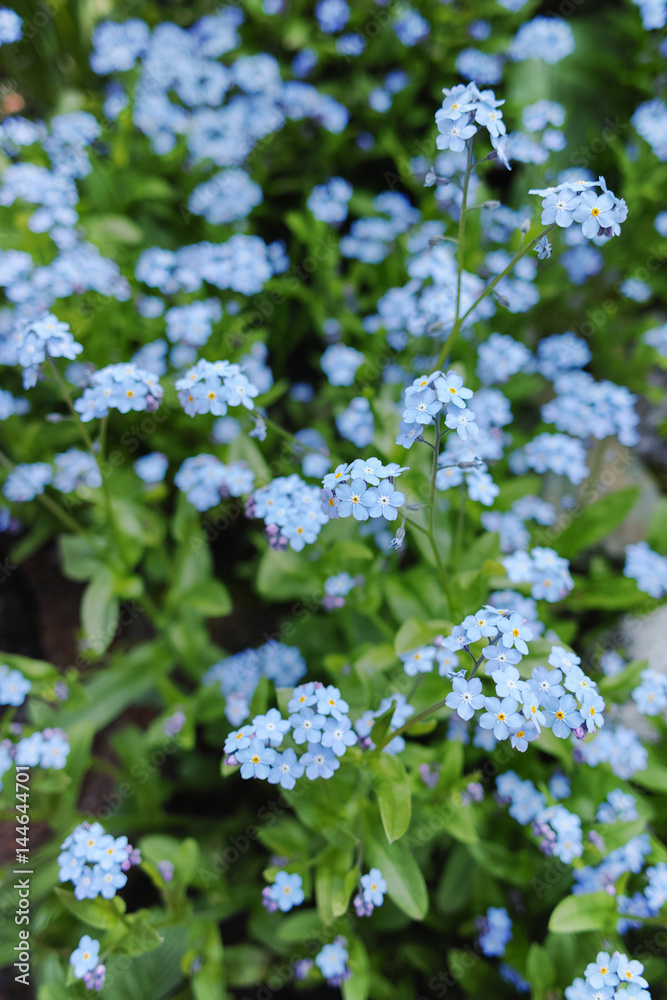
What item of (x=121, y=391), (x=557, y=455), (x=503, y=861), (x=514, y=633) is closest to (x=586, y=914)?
(x=503, y=861)

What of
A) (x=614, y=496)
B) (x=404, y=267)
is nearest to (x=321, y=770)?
(x=614, y=496)

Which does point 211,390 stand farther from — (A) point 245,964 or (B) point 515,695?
(A) point 245,964

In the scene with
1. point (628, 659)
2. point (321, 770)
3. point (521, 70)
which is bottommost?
point (628, 659)

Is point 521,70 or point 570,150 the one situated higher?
point 521,70

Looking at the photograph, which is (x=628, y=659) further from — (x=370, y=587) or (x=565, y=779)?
(x=370, y=587)

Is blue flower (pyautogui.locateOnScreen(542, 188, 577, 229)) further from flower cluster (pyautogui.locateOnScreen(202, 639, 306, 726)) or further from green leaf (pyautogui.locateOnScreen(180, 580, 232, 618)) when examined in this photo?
flower cluster (pyautogui.locateOnScreen(202, 639, 306, 726))

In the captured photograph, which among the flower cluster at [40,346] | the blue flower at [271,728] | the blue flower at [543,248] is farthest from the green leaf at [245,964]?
the blue flower at [543,248]

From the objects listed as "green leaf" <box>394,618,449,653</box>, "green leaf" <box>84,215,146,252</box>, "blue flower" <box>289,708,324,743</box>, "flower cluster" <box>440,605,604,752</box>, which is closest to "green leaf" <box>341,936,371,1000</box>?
"blue flower" <box>289,708,324,743</box>

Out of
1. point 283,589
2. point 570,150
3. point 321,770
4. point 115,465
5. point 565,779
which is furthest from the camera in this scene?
point 570,150
